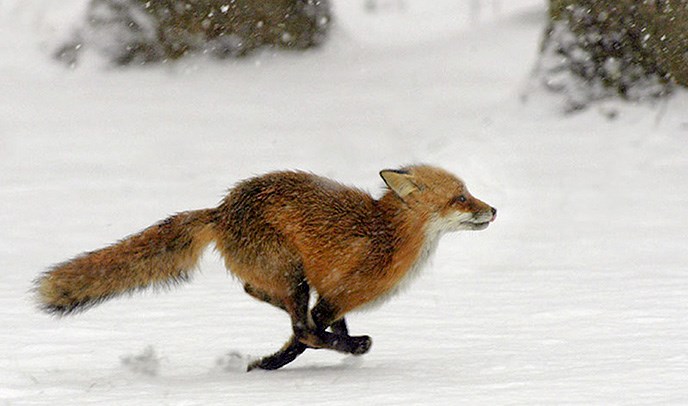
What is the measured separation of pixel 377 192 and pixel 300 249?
4862 mm

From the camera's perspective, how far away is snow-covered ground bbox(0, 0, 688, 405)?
5414 mm

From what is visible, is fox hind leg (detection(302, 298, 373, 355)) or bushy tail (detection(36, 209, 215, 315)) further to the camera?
fox hind leg (detection(302, 298, 373, 355))

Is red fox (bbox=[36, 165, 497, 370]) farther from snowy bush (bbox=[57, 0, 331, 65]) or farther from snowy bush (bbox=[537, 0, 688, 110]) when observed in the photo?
snowy bush (bbox=[57, 0, 331, 65])

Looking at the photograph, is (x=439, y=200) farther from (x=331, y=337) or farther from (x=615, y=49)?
(x=615, y=49)

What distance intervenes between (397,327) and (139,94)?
761cm

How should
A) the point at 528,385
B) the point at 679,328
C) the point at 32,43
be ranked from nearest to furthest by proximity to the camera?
1. the point at 528,385
2. the point at 679,328
3. the point at 32,43

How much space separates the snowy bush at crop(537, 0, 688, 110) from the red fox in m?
6.81

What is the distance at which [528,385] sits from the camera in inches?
190

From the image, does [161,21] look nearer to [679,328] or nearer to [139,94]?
[139,94]

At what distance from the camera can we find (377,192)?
1057cm

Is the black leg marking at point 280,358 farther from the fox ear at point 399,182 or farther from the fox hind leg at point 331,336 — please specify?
the fox ear at point 399,182

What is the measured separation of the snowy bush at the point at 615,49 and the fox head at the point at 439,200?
675 cm

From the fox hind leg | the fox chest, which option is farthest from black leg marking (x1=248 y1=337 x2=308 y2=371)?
the fox chest

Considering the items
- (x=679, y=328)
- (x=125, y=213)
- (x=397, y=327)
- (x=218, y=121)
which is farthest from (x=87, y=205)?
(x=679, y=328)
